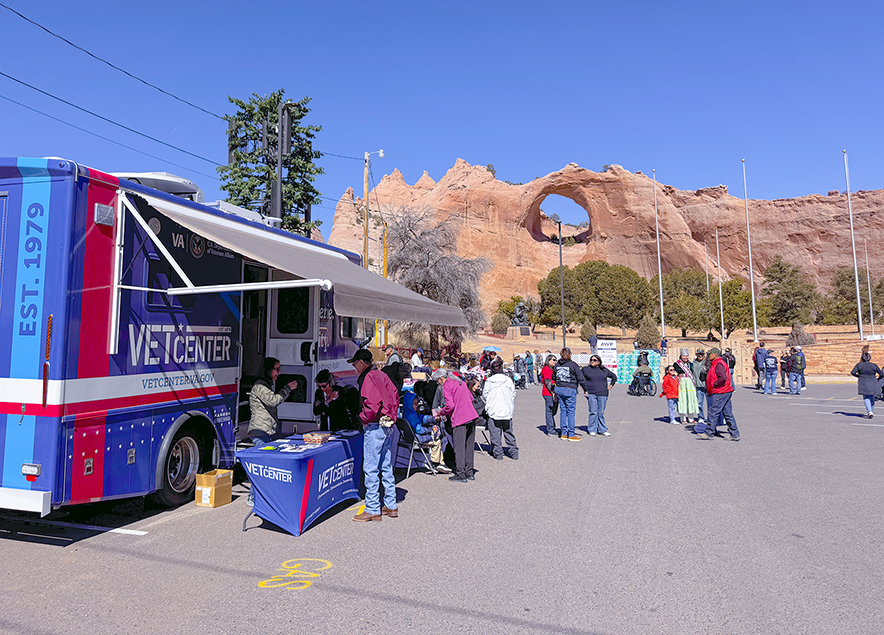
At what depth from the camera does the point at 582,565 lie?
459 cm

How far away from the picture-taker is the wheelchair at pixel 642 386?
20594 mm

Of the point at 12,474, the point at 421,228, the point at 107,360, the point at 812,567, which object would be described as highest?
the point at 421,228

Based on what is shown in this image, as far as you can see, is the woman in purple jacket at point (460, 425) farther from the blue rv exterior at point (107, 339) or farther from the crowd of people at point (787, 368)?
the crowd of people at point (787, 368)

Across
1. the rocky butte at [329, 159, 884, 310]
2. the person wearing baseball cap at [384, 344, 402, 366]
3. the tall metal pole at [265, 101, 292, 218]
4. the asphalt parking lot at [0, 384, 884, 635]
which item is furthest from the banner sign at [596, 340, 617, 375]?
the rocky butte at [329, 159, 884, 310]

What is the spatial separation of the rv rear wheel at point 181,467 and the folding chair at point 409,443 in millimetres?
2256

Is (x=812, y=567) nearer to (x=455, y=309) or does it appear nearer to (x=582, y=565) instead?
(x=582, y=565)

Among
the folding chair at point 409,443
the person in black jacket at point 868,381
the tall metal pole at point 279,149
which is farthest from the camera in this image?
the tall metal pole at point 279,149

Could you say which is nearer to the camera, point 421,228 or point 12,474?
point 12,474

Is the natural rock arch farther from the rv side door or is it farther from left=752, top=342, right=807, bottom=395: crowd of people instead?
the rv side door

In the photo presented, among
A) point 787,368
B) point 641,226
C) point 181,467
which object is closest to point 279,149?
point 181,467

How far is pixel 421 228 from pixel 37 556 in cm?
3053

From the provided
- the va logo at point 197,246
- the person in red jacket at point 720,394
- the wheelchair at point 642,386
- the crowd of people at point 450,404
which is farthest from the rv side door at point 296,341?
the wheelchair at point 642,386

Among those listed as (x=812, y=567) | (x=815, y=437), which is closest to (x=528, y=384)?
(x=815, y=437)

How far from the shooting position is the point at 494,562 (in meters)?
4.65
